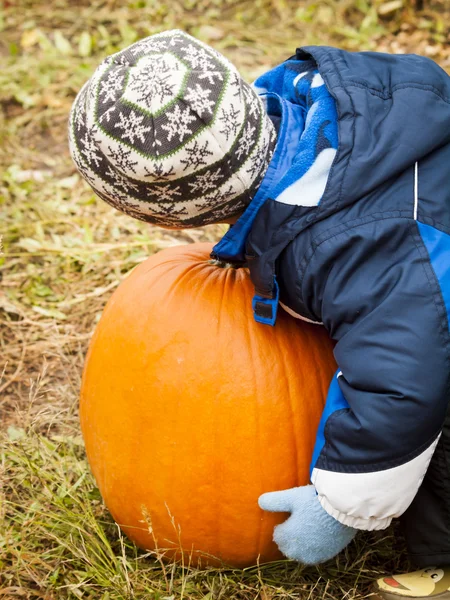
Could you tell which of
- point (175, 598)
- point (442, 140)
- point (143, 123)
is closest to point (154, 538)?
point (175, 598)

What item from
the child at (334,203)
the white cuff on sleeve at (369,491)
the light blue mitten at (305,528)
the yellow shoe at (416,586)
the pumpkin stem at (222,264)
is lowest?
the yellow shoe at (416,586)

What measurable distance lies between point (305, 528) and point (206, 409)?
0.37m

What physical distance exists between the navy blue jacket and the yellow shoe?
0.97 feet

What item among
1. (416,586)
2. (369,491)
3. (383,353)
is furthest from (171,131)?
(416,586)

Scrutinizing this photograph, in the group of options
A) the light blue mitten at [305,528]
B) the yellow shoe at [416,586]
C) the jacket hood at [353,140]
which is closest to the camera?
the jacket hood at [353,140]

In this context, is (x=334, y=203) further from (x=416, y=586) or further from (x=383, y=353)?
(x=416, y=586)

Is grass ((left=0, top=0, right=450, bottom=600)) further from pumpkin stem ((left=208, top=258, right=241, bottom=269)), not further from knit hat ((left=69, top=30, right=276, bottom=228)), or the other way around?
knit hat ((left=69, top=30, right=276, bottom=228))

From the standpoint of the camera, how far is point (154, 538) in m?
1.89

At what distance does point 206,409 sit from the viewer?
6.12 feet

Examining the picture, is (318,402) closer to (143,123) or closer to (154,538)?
(154,538)

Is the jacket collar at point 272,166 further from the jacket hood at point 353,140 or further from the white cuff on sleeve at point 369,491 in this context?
the white cuff on sleeve at point 369,491

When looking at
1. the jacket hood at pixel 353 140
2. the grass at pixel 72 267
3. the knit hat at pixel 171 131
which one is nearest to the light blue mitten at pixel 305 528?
the grass at pixel 72 267

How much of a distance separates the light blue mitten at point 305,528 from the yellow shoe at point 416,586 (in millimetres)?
194

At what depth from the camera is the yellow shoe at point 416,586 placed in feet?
6.24
